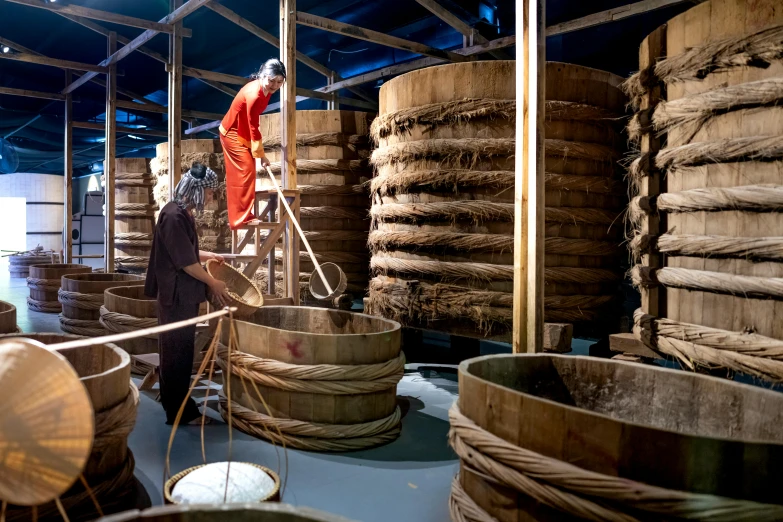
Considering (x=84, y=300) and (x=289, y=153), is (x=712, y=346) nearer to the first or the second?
(x=289, y=153)

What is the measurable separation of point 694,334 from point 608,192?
1.70 metres

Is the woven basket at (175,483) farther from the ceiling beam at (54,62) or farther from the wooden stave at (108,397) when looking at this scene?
the ceiling beam at (54,62)

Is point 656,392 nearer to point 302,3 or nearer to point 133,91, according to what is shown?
point 302,3

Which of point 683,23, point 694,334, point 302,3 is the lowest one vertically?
point 694,334

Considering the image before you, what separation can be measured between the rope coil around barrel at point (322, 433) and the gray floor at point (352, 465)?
0.05 meters

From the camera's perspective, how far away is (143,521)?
1461mm

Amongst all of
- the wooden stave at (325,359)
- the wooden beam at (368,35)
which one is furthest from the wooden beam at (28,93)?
the wooden stave at (325,359)

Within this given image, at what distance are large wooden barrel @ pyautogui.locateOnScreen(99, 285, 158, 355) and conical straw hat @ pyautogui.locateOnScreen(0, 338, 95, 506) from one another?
3.24 meters

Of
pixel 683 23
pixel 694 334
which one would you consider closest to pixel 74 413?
pixel 694 334

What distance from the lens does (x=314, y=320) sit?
14.7ft

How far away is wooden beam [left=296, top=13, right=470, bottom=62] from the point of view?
596cm

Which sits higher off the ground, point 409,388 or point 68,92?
point 68,92

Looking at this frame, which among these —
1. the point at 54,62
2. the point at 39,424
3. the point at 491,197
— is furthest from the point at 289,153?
the point at 54,62

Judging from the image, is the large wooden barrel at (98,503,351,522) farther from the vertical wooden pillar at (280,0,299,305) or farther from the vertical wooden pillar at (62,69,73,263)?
the vertical wooden pillar at (62,69,73,263)
